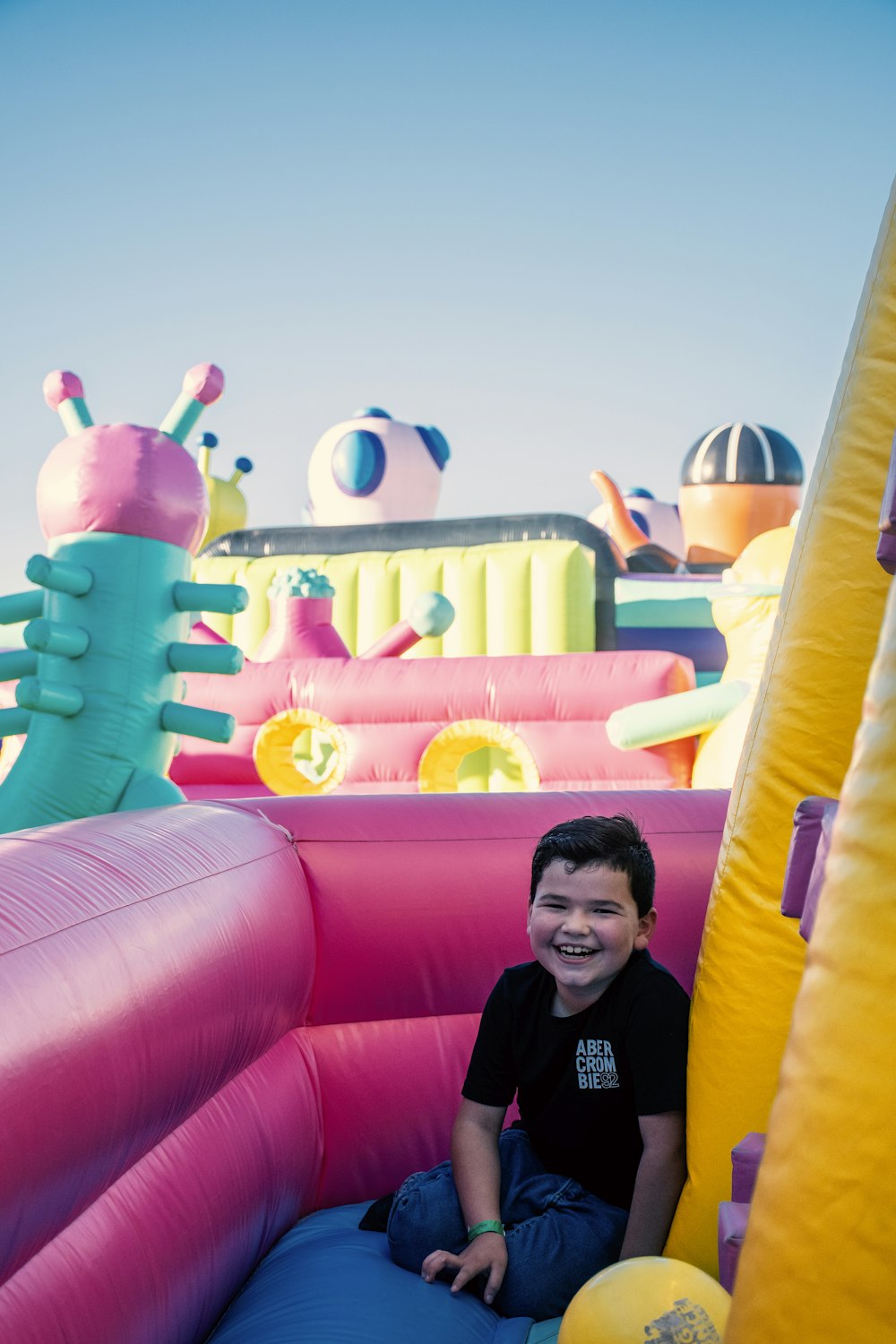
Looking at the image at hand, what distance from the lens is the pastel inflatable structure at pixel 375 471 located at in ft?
20.5

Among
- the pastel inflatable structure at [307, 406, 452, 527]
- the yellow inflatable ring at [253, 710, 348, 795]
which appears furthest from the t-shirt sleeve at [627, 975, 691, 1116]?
the pastel inflatable structure at [307, 406, 452, 527]

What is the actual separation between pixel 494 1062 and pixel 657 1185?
8.3 inches

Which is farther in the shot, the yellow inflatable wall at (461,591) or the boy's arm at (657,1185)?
the yellow inflatable wall at (461,591)

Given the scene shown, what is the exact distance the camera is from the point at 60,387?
258 cm

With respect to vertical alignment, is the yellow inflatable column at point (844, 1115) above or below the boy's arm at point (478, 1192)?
above

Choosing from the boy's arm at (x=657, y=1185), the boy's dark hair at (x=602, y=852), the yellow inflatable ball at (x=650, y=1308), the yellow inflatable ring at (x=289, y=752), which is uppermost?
the boy's dark hair at (x=602, y=852)

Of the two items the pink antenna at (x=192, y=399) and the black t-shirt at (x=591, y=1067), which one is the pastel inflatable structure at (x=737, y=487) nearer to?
the pink antenna at (x=192, y=399)

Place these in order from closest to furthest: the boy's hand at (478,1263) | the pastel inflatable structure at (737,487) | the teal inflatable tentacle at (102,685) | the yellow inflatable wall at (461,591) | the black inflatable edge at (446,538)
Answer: the boy's hand at (478,1263), the teal inflatable tentacle at (102,685), the yellow inflatable wall at (461,591), the black inflatable edge at (446,538), the pastel inflatable structure at (737,487)

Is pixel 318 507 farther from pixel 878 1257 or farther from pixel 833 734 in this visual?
pixel 878 1257

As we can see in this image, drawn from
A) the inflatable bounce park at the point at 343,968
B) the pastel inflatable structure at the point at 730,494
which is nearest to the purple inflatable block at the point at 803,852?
the inflatable bounce park at the point at 343,968

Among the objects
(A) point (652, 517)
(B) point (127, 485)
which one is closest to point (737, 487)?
(A) point (652, 517)

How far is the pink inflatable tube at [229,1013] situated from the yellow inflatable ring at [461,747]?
100 inches

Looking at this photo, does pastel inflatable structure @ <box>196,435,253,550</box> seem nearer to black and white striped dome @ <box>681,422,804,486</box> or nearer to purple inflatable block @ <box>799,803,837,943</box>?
black and white striped dome @ <box>681,422,804,486</box>

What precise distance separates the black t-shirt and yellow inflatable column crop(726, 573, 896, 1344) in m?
0.67
